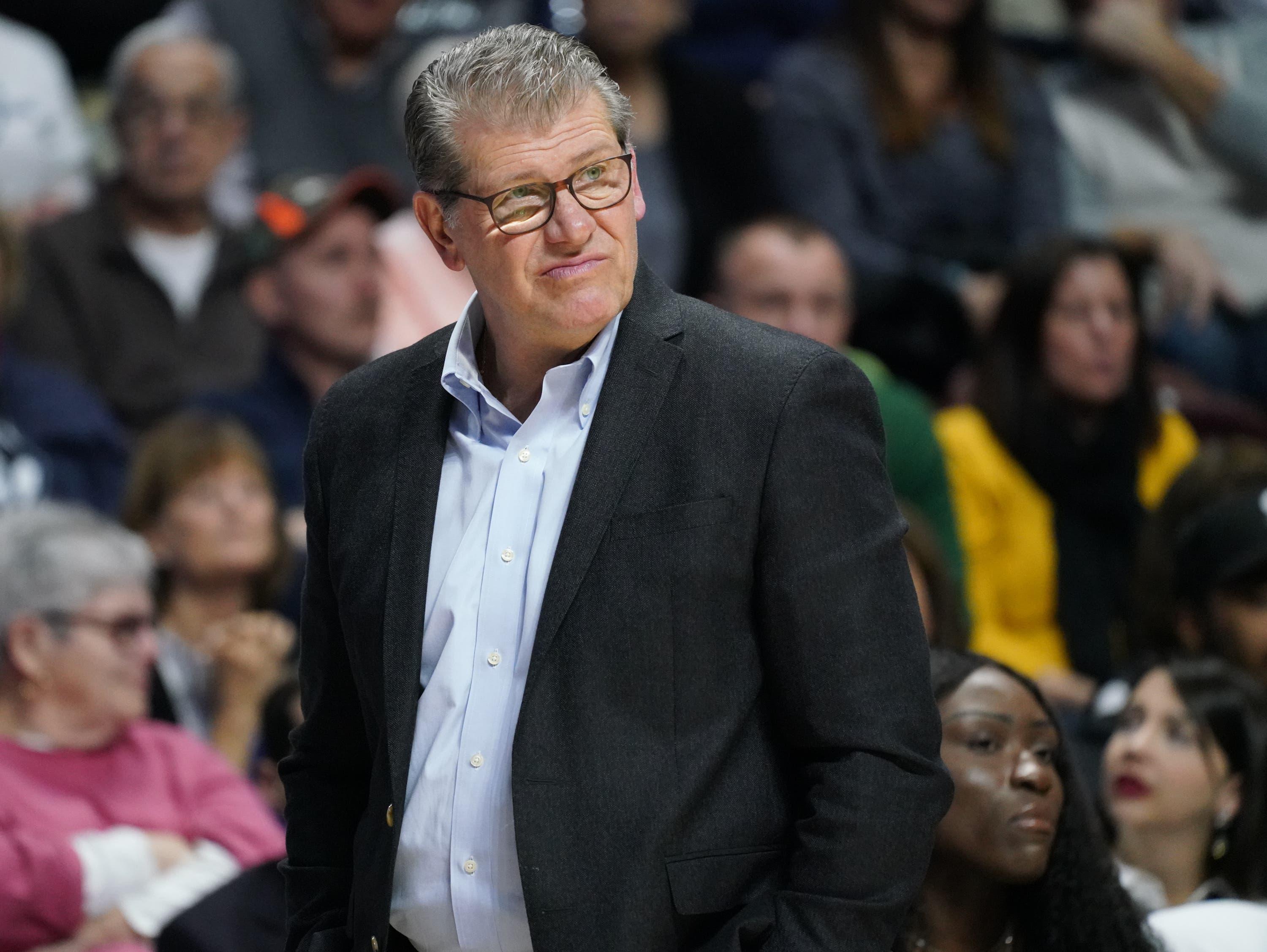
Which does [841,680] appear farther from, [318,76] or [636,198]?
[318,76]

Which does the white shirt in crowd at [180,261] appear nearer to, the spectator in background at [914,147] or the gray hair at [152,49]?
the gray hair at [152,49]

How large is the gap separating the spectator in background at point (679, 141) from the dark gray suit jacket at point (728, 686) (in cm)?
349

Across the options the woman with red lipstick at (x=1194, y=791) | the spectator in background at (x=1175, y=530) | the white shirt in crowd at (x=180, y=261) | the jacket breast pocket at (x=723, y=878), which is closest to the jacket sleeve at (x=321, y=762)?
the jacket breast pocket at (x=723, y=878)

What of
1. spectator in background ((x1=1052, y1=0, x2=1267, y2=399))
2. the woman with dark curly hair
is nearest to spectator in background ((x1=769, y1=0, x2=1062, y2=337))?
spectator in background ((x1=1052, y1=0, x2=1267, y2=399))

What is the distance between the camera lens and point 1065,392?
472 cm

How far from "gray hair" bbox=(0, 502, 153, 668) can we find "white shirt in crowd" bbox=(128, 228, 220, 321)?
1.60 metres

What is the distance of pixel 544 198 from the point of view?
1.69 m

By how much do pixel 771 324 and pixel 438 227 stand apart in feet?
4.77

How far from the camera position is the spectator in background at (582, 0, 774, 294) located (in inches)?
207

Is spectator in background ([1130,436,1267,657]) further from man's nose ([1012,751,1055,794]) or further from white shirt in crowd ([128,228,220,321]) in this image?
white shirt in crowd ([128,228,220,321])

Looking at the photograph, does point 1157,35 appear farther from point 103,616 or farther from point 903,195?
point 103,616

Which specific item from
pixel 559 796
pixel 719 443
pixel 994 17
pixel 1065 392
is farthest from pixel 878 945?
pixel 994 17

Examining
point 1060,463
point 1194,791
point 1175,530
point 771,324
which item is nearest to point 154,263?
point 771,324

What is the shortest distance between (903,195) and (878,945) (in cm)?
401
